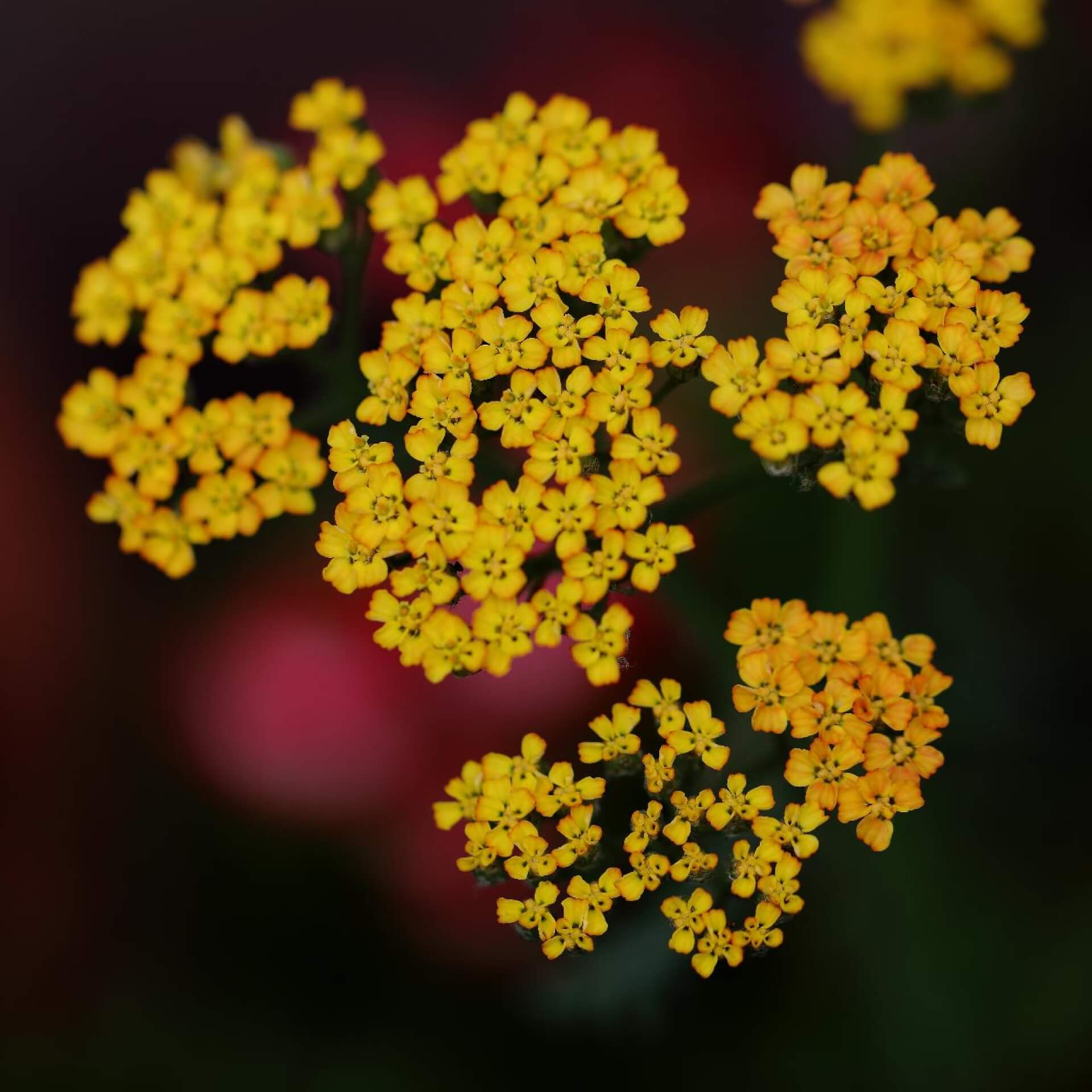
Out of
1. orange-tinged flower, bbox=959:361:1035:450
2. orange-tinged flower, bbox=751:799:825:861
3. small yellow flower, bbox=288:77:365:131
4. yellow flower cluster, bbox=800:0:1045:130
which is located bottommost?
orange-tinged flower, bbox=751:799:825:861

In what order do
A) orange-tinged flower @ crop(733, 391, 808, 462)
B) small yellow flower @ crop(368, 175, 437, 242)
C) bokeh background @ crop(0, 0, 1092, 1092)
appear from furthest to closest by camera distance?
1. bokeh background @ crop(0, 0, 1092, 1092)
2. small yellow flower @ crop(368, 175, 437, 242)
3. orange-tinged flower @ crop(733, 391, 808, 462)

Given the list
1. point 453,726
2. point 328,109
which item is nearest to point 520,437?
point 328,109

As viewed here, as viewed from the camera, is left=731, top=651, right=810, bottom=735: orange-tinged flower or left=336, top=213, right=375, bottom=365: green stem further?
left=336, top=213, right=375, bottom=365: green stem

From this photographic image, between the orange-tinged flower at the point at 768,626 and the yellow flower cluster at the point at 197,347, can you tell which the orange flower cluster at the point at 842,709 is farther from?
the yellow flower cluster at the point at 197,347

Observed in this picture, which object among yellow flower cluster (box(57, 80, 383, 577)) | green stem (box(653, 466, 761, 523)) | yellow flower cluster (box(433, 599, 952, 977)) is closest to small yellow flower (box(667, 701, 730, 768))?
yellow flower cluster (box(433, 599, 952, 977))

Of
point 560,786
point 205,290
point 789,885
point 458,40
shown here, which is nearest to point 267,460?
point 205,290

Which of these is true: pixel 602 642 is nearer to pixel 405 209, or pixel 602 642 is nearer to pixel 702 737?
pixel 702 737

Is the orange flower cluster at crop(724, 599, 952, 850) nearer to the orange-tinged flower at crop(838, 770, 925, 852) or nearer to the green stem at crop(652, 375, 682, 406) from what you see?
the orange-tinged flower at crop(838, 770, 925, 852)
